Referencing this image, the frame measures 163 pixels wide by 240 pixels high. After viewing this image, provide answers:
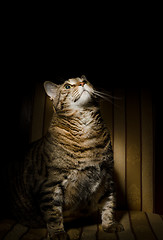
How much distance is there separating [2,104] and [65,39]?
679 millimetres

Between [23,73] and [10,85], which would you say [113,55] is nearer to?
[23,73]

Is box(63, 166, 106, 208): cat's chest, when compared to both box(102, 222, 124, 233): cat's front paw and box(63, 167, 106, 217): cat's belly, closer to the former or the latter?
box(63, 167, 106, 217): cat's belly

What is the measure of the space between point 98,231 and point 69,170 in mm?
388

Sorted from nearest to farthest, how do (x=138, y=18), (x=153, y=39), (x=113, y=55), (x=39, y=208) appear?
(x=39, y=208) < (x=138, y=18) < (x=153, y=39) < (x=113, y=55)

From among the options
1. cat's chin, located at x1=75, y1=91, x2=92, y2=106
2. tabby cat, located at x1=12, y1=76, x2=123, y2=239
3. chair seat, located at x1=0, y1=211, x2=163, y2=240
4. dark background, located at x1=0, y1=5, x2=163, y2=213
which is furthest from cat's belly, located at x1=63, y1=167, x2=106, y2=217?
dark background, located at x1=0, y1=5, x2=163, y2=213

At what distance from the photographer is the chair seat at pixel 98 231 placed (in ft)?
3.51

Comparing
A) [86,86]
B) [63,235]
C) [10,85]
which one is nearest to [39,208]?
[63,235]

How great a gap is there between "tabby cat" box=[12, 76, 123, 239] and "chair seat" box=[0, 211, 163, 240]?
5 centimetres

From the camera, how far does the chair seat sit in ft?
3.51

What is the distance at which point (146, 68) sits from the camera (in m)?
1.63

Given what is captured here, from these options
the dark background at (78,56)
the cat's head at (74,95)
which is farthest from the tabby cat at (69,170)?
the dark background at (78,56)

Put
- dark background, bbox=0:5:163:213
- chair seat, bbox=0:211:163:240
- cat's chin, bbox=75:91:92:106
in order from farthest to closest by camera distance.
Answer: dark background, bbox=0:5:163:213
cat's chin, bbox=75:91:92:106
chair seat, bbox=0:211:163:240

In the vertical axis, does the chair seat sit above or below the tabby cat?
below

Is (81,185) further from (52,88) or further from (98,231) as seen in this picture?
(52,88)
